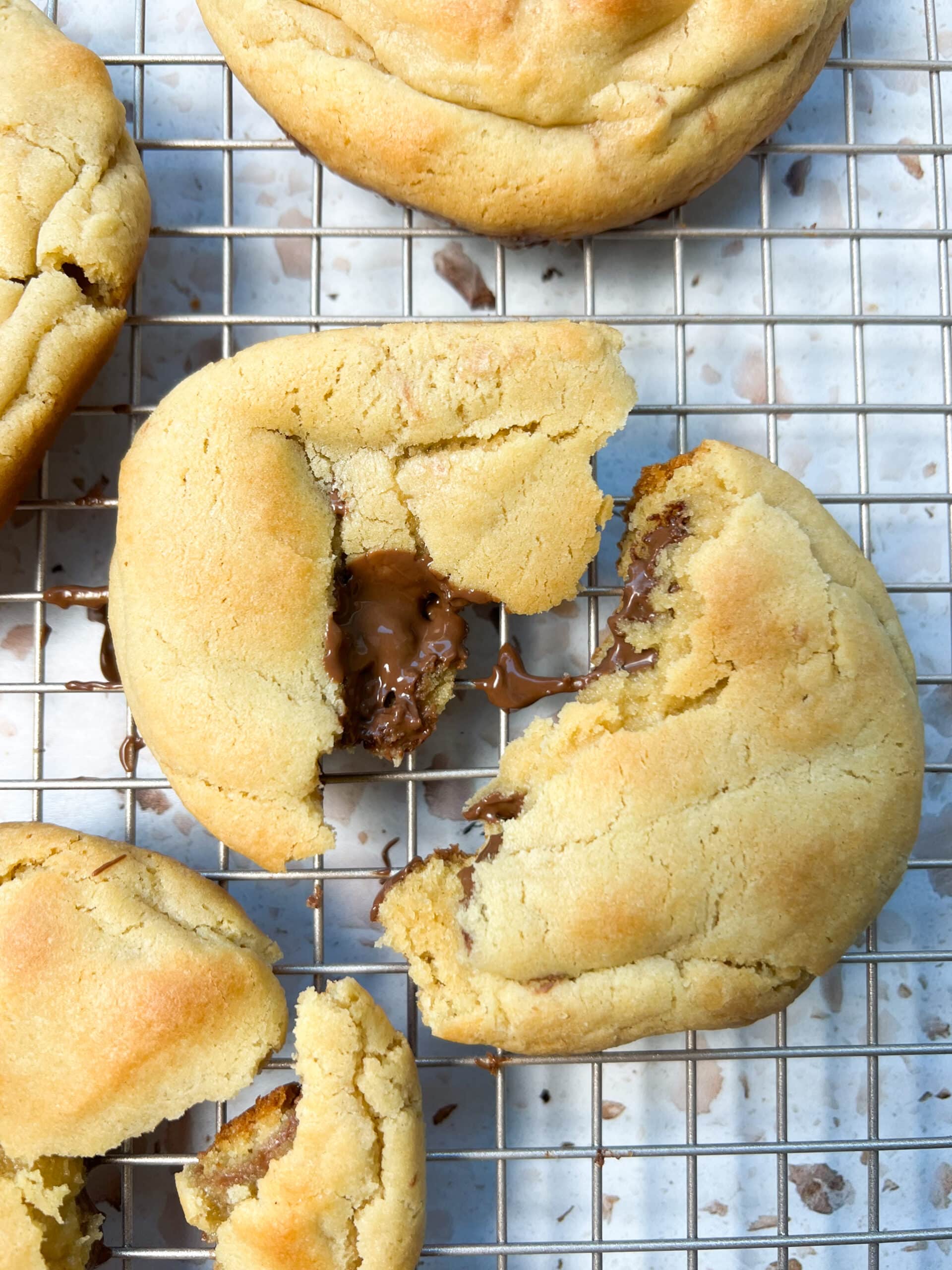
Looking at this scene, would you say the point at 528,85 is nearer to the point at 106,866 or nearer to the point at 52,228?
the point at 52,228

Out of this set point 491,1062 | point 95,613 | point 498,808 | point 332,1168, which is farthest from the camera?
point 95,613

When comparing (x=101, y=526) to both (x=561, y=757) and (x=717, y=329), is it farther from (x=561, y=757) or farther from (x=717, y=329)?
(x=717, y=329)

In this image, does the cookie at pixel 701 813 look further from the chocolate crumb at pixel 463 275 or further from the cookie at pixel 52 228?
the cookie at pixel 52 228

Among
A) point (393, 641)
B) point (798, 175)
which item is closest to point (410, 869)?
point (393, 641)

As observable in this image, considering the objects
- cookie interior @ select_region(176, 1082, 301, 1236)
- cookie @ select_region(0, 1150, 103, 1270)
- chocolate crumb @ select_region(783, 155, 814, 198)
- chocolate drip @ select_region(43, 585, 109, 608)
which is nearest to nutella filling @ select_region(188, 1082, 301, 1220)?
cookie interior @ select_region(176, 1082, 301, 1236)

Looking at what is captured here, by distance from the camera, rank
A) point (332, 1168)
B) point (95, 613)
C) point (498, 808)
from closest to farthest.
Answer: point (332, 1168) → point (498, 808) → point (95, 613)

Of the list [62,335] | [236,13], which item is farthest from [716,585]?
[236,13]
